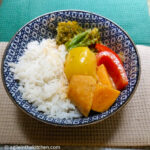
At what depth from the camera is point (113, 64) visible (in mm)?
1524

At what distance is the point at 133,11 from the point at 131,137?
5.26 ft

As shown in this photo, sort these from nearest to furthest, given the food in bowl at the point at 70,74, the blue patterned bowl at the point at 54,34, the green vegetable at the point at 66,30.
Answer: the blue patterned bowl at the point at 54,34
the food in bowl at the point at 70,74
the green vegetable at the point at 66,30

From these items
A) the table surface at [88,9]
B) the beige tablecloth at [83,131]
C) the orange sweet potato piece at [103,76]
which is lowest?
the beige tablecloth at [83,131]

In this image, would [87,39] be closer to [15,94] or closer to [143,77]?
[143,77]

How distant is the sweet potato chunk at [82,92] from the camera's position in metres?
1.30

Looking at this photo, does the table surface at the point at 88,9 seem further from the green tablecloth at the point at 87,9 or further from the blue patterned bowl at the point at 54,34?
the blue patterned bowl at the point at 54,34

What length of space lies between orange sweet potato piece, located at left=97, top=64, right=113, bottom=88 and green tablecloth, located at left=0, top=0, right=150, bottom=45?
0.84 meters

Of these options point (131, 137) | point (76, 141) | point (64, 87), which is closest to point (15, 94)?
point (64, 87)

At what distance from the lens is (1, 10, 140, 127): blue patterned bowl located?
4.04ft

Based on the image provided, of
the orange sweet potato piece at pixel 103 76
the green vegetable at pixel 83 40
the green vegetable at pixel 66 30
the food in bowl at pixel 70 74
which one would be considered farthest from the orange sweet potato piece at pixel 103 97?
the green vegetable at pixel 66 30

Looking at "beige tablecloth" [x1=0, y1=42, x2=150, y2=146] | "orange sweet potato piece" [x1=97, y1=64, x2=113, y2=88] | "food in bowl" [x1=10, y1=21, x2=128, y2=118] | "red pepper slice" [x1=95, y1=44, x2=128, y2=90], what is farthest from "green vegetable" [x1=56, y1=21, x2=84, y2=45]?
"beige tablecloth" [x1=0, y1=42, x2=150, y2=146]

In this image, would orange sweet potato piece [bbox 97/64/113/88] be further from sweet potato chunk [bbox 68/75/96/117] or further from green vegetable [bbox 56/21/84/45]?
green vegetable [bbox 56/21/84/45]

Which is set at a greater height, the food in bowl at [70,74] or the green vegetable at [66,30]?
the green vegetable at [66,30]

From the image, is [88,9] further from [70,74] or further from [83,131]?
[83,131]
